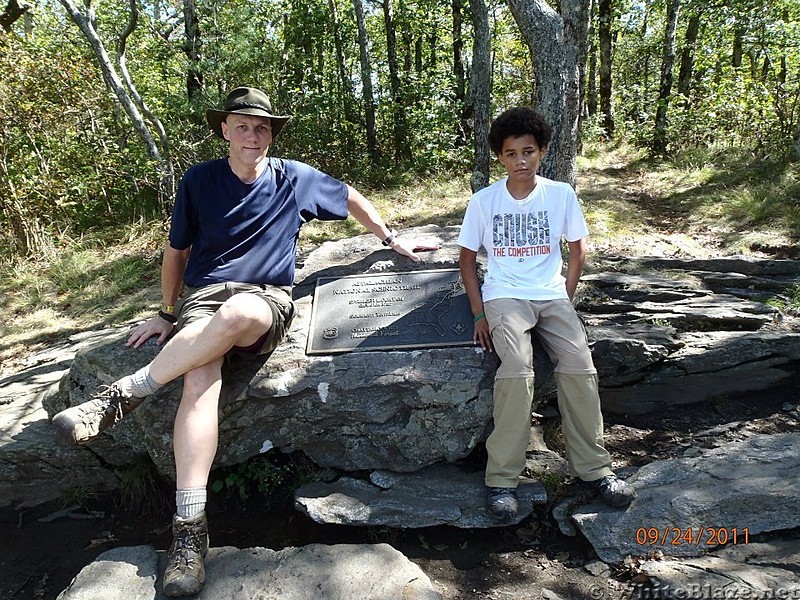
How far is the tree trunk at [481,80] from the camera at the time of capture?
24.1 feet

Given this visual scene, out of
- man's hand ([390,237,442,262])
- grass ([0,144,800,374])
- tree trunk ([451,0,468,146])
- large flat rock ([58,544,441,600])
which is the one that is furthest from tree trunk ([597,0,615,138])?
large flat rock ([58,544,441,600])

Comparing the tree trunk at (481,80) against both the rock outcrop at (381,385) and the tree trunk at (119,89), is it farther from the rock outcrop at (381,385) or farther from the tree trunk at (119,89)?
the tree trunk at (119,89)

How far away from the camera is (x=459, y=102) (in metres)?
11.2

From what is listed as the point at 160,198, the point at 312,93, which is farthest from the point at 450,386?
the point at 312,93

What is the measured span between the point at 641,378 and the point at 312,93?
8.34 metres

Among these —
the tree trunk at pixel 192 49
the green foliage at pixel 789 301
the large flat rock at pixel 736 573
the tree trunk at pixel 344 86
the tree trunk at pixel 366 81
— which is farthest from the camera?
the tree trunk at pixel 344 86

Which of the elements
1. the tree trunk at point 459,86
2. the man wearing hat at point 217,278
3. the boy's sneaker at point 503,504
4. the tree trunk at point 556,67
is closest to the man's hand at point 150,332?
Answer: the man wearing hat at point 217,278

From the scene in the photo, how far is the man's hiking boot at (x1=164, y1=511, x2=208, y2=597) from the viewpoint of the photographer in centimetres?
242

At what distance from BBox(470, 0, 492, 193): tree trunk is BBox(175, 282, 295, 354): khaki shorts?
15.1 ft

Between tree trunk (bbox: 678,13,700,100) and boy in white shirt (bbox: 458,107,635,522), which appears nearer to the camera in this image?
boy in white shirt (bbox: 458,107,635,522)

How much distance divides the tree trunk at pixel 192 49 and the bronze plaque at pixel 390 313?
6.46 metres

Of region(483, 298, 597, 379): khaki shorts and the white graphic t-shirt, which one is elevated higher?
the white graphic t-shirt
